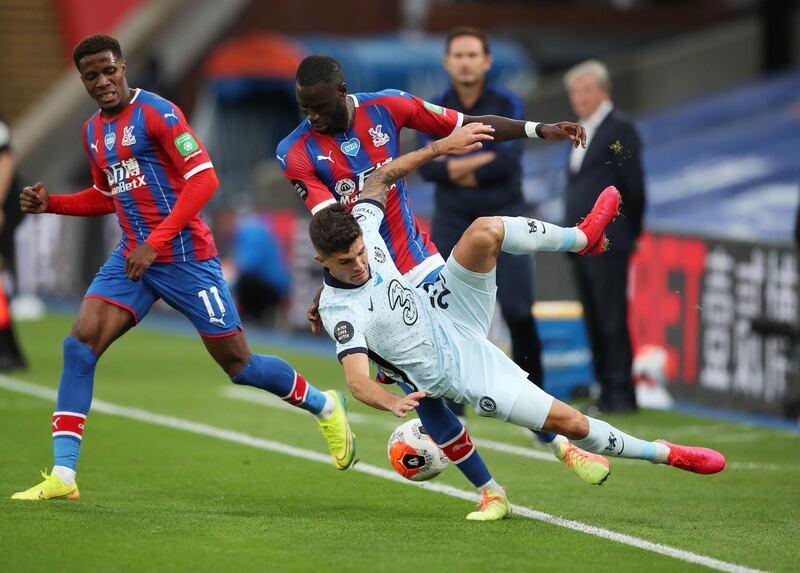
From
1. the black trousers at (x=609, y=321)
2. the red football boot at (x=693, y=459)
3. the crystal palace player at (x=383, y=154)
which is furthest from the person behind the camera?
the black trousers at (x=609, y=321)

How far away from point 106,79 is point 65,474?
1.96 meters

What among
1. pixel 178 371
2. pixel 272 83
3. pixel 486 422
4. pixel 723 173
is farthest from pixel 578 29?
pixel 486 422

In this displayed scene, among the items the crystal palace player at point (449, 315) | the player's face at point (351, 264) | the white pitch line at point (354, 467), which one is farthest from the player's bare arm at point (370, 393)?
the white pitch line at point (354, 467)

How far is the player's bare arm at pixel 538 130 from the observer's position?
6.97 meters

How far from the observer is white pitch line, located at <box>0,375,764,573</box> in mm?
6168

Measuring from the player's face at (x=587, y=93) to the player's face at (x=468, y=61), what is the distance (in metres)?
1.80

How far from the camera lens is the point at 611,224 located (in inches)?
444

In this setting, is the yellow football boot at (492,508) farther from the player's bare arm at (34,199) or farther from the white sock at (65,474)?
the player's bare arm at (34,199)

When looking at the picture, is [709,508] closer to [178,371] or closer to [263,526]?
[263,526]

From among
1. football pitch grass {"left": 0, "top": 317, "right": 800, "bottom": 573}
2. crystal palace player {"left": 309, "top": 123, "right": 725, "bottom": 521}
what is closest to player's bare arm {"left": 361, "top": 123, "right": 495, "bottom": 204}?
crystal palace player {"left": 309, "top": 123, "right": 725, "bottom": 521}

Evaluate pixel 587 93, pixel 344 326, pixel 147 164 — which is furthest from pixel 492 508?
pixel 587 93

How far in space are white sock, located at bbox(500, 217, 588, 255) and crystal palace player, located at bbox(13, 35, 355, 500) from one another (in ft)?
5.37

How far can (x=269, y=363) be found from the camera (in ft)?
25.7

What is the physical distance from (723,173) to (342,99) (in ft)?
44.1
